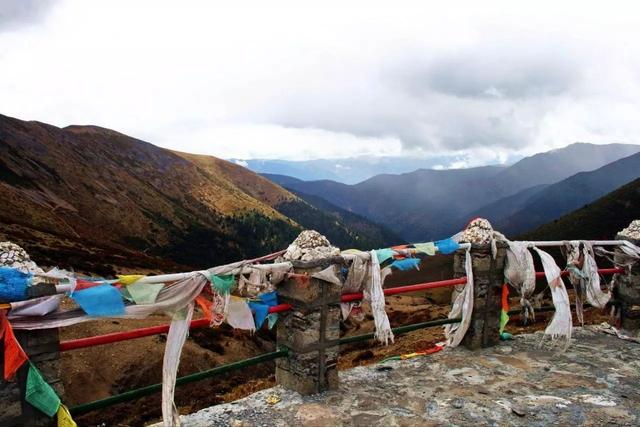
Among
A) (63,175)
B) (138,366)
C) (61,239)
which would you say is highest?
(63,175)

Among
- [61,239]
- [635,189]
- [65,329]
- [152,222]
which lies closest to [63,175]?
[152,222]

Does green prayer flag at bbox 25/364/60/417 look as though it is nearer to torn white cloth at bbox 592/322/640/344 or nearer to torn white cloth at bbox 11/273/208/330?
torn white cloth at bbox 11/273/208/330

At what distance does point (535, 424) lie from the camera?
568 cm

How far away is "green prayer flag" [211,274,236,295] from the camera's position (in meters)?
5.43

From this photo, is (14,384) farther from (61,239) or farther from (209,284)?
(61,239)

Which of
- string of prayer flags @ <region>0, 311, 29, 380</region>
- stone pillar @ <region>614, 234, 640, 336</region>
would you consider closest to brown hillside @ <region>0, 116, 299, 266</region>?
string of prayer flags @ <region>0, 311, 29, 380</region>

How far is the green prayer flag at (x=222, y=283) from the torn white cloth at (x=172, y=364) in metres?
0.35

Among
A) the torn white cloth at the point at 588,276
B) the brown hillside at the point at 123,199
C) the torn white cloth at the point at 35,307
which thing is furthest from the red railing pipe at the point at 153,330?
the brown hillside at the point at 123,199

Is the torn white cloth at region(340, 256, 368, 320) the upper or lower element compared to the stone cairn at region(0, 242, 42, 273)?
lower

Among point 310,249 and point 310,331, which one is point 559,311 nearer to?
point 310,331

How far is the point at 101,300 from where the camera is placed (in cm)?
470

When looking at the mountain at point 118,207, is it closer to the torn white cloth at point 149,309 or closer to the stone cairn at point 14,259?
the torn white cloth at point 149,309

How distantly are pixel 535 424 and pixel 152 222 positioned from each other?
10701cm

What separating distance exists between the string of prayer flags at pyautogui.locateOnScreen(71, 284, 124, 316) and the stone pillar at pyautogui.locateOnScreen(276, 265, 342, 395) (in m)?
2.16
